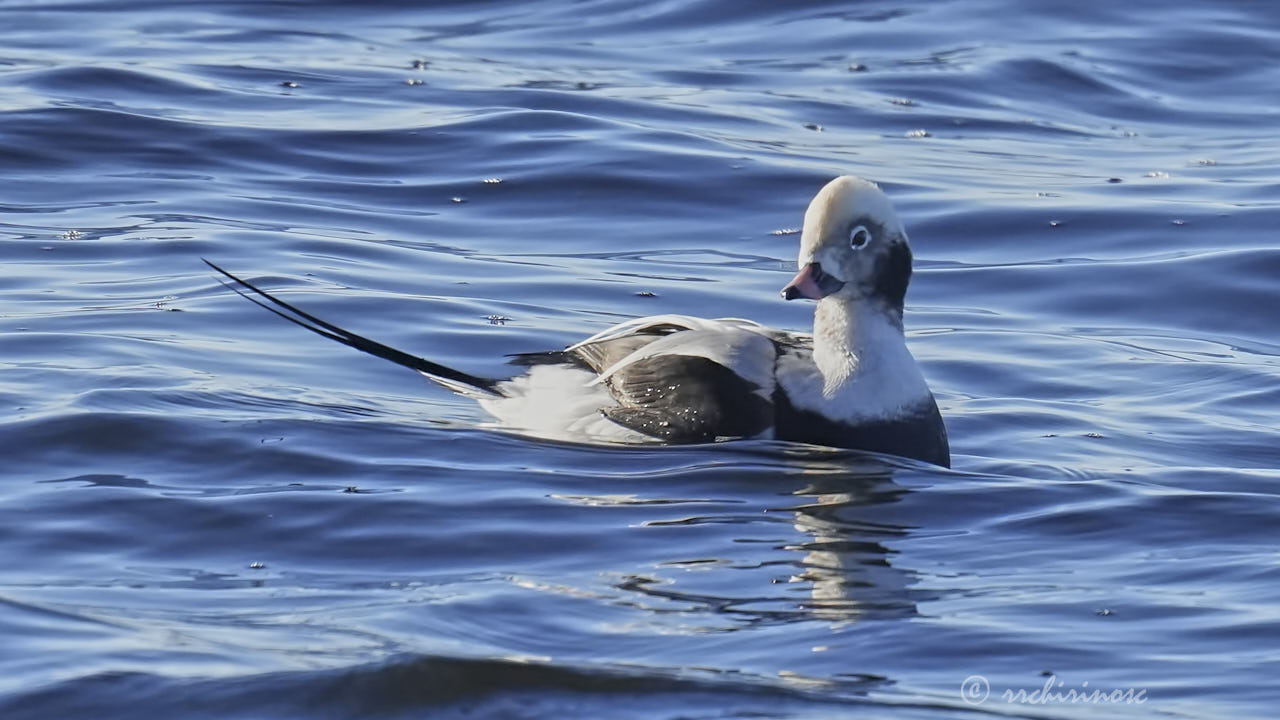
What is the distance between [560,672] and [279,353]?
385cm

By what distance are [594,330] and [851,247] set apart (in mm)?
2267

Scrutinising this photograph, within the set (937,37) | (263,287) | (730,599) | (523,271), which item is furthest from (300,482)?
(937,37)

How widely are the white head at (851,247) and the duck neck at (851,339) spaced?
0.12ft

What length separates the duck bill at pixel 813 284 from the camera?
6.84 m

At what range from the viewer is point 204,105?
45.4 ft

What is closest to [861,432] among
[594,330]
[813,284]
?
[813,284]

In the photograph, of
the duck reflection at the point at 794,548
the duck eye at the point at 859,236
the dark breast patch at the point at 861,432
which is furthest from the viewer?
the duck eye at the point at 859,236

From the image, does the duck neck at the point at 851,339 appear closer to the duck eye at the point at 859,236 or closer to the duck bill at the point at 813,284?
the duck bill at the point at 813,284

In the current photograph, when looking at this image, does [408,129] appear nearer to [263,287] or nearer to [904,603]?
[263,287]

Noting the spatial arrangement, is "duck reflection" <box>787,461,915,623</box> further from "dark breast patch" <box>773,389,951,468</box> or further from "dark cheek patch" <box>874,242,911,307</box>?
"dark cheek patch" <box>874,242,911,307</box>

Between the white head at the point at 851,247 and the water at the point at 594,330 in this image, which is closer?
the water at the point at 594,330

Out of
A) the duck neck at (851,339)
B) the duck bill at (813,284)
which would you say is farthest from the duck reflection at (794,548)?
the duck bill at (813,284)

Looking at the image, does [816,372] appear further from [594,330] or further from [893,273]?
[594,330]

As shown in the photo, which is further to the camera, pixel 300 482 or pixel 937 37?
pixel 937 37
